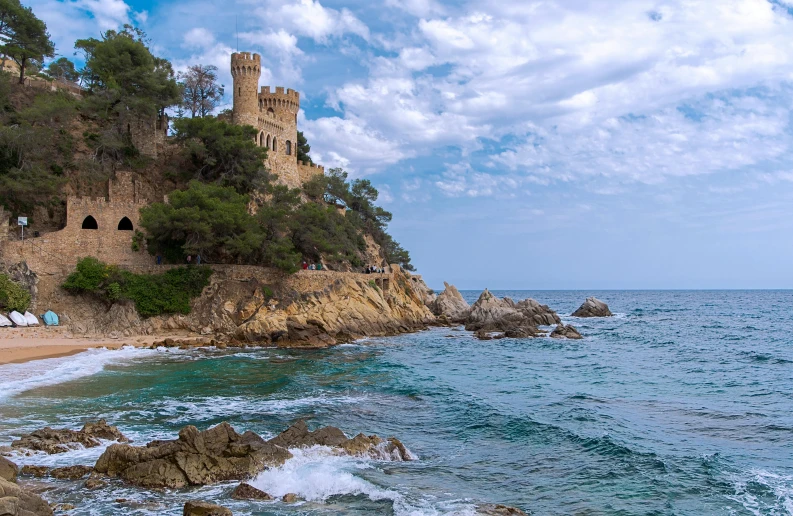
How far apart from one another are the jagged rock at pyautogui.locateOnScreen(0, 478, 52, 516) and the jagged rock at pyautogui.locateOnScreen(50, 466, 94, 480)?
2062mm

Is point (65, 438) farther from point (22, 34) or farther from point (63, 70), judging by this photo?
point (63, 70)

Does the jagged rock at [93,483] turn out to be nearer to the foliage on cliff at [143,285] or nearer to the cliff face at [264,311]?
the cliff face at [264,311]

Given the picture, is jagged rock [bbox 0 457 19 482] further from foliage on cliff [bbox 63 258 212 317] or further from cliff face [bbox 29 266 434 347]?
foliage on cliff [bbox 63 258 212 317]

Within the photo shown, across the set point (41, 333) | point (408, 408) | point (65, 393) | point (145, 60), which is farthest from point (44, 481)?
point (145, 60)

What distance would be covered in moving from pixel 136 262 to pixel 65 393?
17.4 metres

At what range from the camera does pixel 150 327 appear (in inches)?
1252

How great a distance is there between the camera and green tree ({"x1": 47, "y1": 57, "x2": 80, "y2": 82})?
51.0 m

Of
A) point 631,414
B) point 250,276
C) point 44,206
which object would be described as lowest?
point 631,414

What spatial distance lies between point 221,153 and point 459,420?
28786 millimetres

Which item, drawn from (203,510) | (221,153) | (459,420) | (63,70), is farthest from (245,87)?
(203,510)

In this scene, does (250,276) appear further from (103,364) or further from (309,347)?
(103,364)

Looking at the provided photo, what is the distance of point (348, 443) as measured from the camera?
12.6 metres

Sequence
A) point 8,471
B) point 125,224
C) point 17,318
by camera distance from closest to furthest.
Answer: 1. point 8,471
2. point 17,318
3. point 125,224

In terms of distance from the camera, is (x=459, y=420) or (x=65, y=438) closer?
(x=65, y=438)
